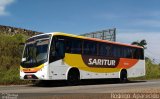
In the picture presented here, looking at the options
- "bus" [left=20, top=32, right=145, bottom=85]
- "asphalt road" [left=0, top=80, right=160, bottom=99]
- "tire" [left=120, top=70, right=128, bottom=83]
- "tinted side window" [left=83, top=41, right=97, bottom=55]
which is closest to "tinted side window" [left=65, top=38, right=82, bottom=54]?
"bus" [left=20, top=32, right=145, bottom=85]

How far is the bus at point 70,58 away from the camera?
23125mm

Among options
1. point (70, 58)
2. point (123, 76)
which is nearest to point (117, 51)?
point (123, 76)

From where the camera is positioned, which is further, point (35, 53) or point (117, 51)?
point (117, 51)

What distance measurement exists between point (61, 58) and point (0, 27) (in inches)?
583

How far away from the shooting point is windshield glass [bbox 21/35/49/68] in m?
23.1

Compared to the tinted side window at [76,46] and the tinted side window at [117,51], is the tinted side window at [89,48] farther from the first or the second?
the tinted side window at [117,51]

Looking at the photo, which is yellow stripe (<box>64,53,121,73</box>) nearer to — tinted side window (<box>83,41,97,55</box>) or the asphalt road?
tinted side window (<box>83,41,97,55</box>)

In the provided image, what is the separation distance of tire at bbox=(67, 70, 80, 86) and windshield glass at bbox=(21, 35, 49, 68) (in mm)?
2463

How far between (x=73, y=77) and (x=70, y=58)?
4.07 feet

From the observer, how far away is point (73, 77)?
25.0 meters

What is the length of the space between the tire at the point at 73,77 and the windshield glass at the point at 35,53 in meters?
2.46

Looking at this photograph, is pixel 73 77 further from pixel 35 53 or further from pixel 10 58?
pixel 10 58

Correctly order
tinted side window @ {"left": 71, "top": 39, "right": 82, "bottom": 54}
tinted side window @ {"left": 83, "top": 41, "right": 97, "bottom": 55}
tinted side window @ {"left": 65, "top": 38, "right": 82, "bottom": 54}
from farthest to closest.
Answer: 1. tinted side window @ {"left": 83, "top": 41, "right": 97, "bottom": 55}
2. tinted side window @ {"left": 71, "top": 39, "right": 82, "bottom": 54}
3. tinted side window @ {"left": 65, "top": 38, "right": 82, "bottom": 54}

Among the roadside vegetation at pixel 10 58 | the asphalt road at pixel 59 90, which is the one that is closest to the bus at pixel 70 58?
the asphalt road at pixel 59 90
